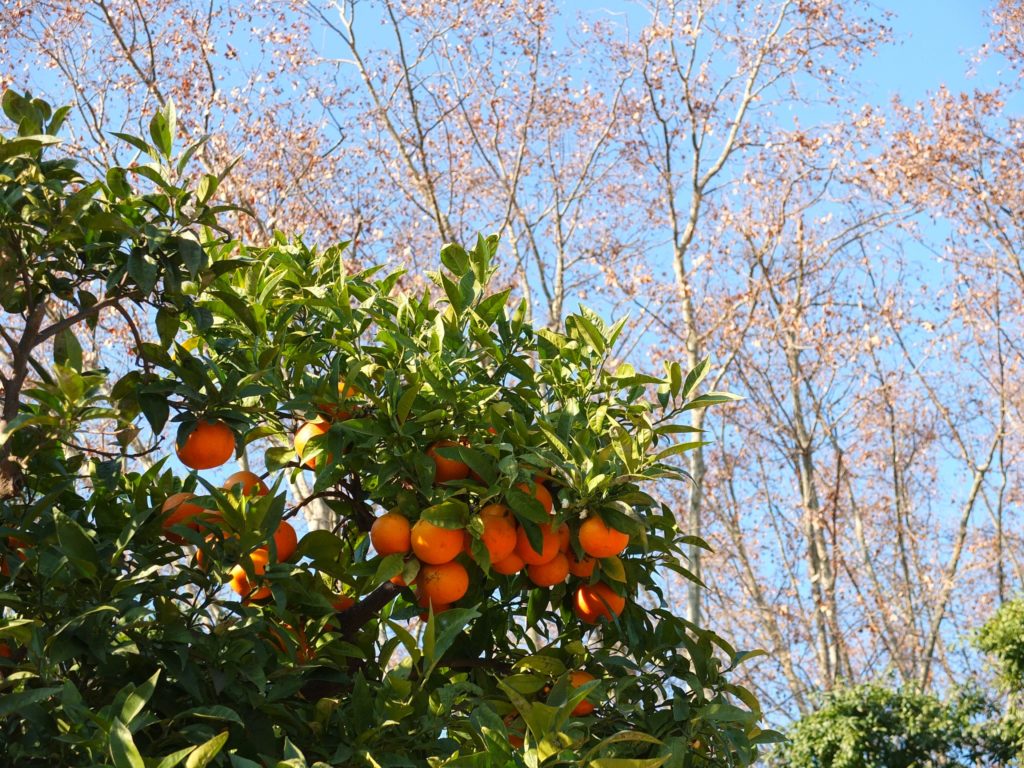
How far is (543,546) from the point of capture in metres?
1.85

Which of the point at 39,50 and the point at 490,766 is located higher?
the point at 39,50

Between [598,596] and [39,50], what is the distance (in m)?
8.19

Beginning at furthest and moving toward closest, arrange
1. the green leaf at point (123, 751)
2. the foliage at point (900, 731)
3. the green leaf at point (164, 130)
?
1. the foliage at point (900, 731)
2. the green leaf at point (164, 130)
3. the green leaf at point (123, 751)

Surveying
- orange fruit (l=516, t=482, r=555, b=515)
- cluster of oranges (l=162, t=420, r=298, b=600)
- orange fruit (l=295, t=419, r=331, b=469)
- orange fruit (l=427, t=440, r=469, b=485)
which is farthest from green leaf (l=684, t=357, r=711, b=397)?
cluster of oranges (l=162, t=420, r=298, b=600)

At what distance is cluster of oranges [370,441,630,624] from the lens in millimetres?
1784

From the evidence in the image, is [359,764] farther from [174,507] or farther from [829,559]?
[829,559]

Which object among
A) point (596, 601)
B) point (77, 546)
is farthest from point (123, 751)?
point (596, 601)

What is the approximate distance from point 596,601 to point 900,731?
18.5 ft

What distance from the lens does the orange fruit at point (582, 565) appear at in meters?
1.93

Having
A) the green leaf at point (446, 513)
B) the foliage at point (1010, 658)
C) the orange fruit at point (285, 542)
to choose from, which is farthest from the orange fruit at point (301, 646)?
the foliage at point (1010, 658)

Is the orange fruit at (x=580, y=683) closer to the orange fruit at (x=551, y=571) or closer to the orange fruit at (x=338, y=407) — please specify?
the orange fruit at (x=551, y=571)

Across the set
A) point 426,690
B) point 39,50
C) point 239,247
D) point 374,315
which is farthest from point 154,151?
point 39,50

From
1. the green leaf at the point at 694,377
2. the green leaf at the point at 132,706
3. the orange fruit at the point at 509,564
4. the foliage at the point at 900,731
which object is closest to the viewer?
the green leaf at the point at 132,706

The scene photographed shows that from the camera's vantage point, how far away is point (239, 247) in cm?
225
